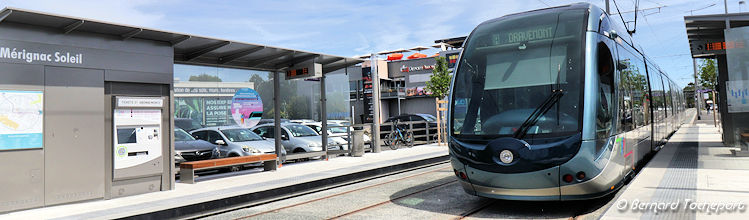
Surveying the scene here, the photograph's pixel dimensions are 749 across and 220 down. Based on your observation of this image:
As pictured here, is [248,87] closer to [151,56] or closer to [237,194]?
[151,56]

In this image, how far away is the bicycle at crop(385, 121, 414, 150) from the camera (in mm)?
18000

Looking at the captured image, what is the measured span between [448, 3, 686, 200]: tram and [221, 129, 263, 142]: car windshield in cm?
740

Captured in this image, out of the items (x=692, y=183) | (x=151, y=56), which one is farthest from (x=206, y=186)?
(x=692, y=183)

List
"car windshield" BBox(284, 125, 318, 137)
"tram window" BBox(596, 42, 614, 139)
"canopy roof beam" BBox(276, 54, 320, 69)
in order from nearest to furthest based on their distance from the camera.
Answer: "tram window" BBox(596, 42, 614, 139) → "canopy roof beam" BBox(276, 54, 320, 69) → "car windshield" BBox(284, 125, 318, 137)

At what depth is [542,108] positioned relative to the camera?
589 cm

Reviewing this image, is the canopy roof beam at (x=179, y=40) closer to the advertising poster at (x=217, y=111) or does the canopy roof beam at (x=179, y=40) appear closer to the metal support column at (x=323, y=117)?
the advertising poster at (x=217, y=111)

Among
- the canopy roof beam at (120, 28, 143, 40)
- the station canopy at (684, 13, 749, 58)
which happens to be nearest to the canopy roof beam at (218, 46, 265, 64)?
A: the canopy roof beam at (120, 28, 143, 40)

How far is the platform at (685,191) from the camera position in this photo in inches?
206

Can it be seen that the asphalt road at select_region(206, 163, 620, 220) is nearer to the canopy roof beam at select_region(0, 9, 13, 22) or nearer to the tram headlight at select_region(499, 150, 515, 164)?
the tram headlight at select_region(499, 150, 515, 164)

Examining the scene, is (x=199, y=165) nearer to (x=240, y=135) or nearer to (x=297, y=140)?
(x=240, y=135)

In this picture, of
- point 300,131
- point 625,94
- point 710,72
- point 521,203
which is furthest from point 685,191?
point 710,72

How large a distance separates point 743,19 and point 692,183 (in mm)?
5092

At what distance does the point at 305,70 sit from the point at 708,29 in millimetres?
9572

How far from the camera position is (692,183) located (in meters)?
7.14
